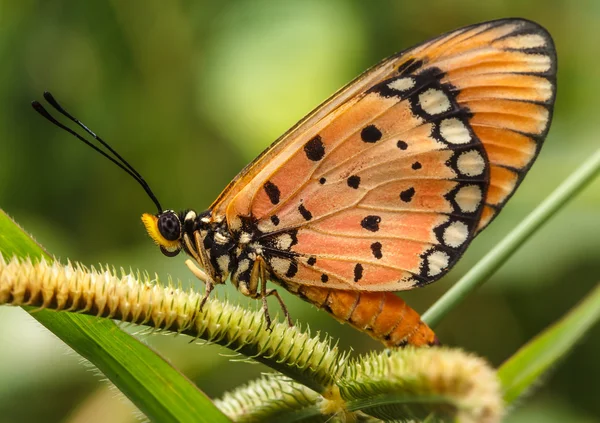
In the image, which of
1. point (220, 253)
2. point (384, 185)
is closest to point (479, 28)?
point (384, 185)

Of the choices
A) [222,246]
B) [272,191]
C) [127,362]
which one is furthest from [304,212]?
[127,362]

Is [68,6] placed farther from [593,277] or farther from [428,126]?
[593,277]

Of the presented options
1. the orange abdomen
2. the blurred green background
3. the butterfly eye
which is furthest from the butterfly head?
the blurred green background

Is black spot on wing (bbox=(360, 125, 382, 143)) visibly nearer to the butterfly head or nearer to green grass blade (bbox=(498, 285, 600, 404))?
the butterfly head

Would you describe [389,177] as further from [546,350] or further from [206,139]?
[206,139]

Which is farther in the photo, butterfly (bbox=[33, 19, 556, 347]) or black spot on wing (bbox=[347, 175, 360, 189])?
black spot on wing (bbox=[347, 175, 360, 189])

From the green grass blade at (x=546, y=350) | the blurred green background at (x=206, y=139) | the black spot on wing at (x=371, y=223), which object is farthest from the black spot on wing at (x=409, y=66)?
the green grass blade at (x=546, y=350)

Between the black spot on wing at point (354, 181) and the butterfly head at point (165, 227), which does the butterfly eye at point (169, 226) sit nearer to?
the butterfly head at point (165, 227)
